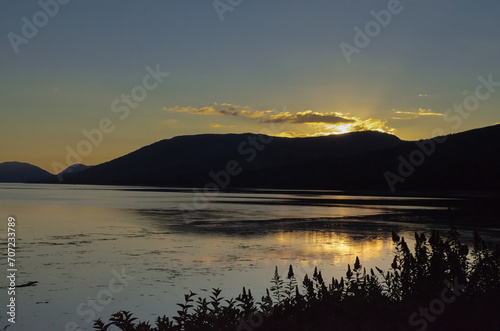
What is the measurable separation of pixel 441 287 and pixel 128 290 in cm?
937

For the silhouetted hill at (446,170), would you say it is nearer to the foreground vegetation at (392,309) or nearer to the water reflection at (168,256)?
the water reflection at (168,256)

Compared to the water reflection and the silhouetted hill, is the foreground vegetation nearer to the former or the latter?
the water reflection

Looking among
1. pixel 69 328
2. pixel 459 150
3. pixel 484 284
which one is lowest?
pixel 69 328

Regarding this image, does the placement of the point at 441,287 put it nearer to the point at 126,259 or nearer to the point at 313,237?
the point at 126,259

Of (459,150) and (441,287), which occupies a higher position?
(459,150)

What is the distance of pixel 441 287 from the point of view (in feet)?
Answer: 34.6

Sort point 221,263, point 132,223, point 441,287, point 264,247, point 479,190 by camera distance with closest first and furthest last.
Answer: point 441,287 < point 221,263 < point 264,247 < point 132,223 < point 479,190

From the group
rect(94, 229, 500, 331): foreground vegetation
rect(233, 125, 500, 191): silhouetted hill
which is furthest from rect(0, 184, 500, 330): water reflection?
rect(233, 125, 500, 191): silhouetted hill

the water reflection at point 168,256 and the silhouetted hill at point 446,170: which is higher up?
the silhouetted hill at point 446,170

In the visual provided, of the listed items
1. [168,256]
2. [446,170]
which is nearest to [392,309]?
[168,256]

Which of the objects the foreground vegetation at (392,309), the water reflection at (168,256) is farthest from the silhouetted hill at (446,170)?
the foreground vegetation at (392,309)

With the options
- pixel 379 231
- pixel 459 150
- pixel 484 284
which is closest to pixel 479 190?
pixel 459 150

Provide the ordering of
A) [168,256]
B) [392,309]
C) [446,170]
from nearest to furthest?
[392,309]
[168,256]
[446,170]

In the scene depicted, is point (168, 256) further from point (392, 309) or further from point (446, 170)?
point (446, 170)
